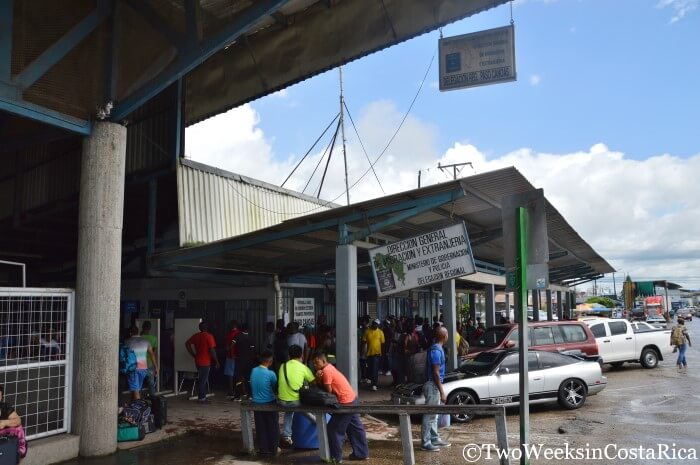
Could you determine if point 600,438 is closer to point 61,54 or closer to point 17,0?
point 61,54

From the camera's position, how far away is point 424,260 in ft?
31.7

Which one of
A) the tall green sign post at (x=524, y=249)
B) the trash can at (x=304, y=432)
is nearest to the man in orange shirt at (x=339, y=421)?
the trash can at (x=304, y=432)

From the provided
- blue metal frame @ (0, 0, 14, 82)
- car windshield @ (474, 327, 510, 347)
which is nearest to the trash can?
blue metal frame @ (0, 0, 14, 82)

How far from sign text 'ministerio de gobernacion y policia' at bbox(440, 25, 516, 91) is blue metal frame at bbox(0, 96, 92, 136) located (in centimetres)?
561

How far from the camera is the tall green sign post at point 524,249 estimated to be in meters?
5.56

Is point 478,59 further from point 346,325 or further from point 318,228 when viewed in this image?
point 346,325

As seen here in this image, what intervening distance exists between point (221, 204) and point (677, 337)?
14.9 metres

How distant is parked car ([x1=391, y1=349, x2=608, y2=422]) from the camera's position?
35.9 feet

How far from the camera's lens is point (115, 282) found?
848 centimetres

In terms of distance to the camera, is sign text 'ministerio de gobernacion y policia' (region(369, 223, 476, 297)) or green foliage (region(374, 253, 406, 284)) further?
green foliage (region(374, 253, 406, 284))

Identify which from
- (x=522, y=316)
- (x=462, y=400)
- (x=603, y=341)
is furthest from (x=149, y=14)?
(x=603, y=341)

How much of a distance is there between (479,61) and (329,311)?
10127 mm

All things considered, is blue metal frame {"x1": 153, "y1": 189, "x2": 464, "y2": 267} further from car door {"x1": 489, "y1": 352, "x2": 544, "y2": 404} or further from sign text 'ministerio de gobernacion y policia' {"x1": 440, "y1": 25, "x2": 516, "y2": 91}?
car door {"x1": 489, "y1": 352, "x2": 544, "y2": 404}

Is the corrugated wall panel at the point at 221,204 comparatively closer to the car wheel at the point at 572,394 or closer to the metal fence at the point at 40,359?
the metal fence at the point at 40,359
